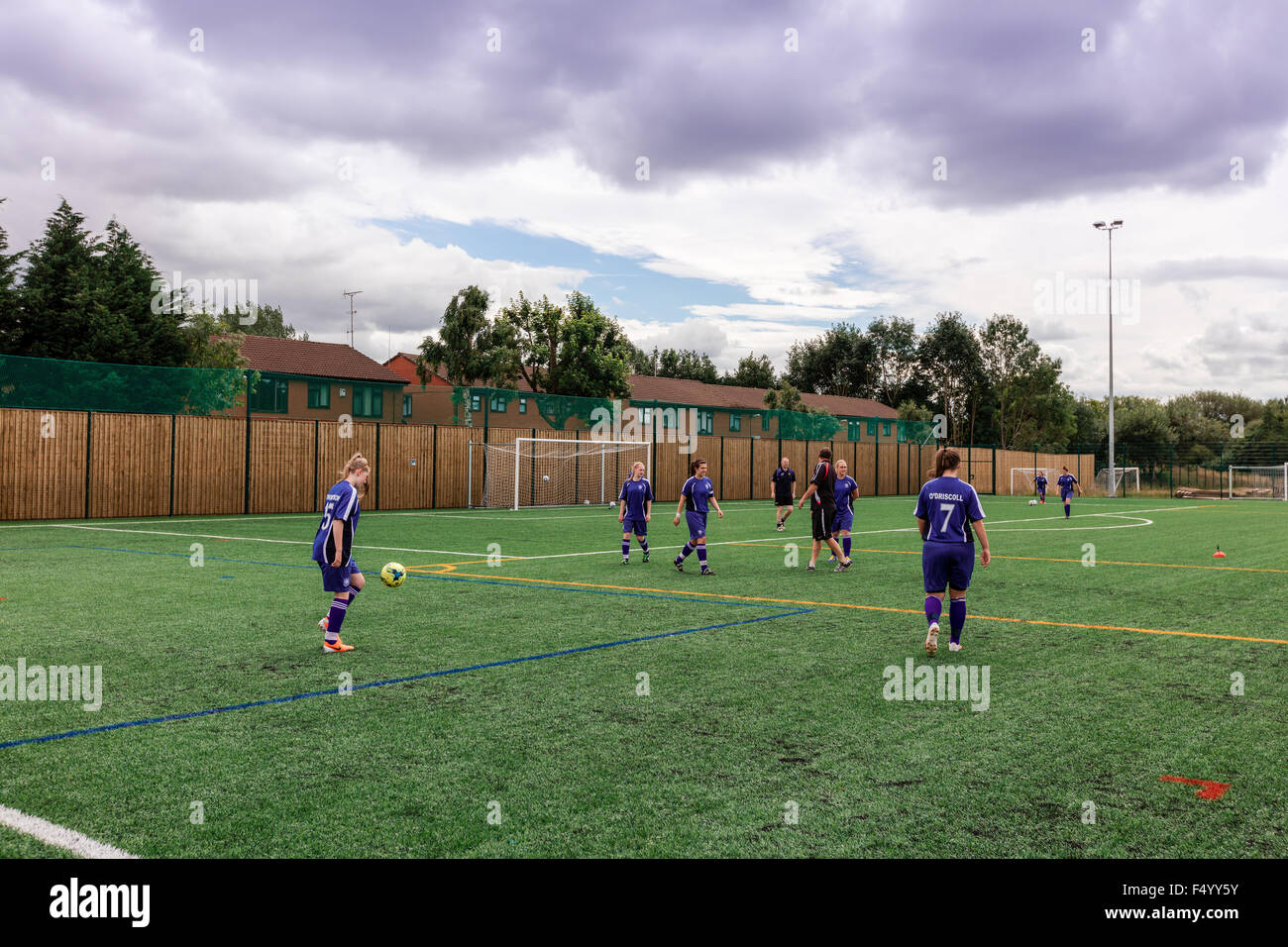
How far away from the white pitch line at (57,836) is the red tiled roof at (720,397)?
64.6 metres

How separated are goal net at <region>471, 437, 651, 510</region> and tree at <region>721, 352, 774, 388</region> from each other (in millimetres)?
54807

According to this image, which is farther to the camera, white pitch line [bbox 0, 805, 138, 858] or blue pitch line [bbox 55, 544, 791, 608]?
blue pitch line [bbox 55, 544, 791, 608]

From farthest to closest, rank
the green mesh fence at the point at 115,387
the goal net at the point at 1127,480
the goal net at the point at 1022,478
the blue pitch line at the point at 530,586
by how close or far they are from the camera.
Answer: the goal net at the point at 1022,478 < the goal net at the point at 1127,480 < the green mesh fence at the point at 115,387 < the blue pitch line at the point at 530,586

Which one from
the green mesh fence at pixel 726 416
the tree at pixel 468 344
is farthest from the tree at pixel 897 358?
the tree at pixel 468 344

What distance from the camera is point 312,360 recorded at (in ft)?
220

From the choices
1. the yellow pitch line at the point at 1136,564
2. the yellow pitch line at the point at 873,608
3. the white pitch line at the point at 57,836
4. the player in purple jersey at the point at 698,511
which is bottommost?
the yellow pitch line at the point at 1136,564

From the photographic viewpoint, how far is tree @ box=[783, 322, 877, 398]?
9600 cm

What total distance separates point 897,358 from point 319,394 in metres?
72.1

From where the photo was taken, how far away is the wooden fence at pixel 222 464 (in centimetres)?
2634

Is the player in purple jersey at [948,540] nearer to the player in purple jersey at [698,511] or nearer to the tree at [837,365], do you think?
the player in purple jersey at [698,511]

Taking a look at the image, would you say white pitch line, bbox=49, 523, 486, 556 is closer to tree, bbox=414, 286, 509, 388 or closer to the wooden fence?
the wooden fence

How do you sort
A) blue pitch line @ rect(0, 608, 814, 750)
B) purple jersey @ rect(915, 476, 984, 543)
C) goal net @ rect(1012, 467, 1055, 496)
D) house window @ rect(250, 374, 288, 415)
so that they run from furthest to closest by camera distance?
goal net @ rect(1012, 467, 1055, 496) < house window @ rect(250, 374, 288, 415) < purple jersey @ rect(915, 476, 984, 543) < blue pitch line @ rect(0, 608, 814, 750)

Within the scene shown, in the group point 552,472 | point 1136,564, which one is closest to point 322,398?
point 552,472
